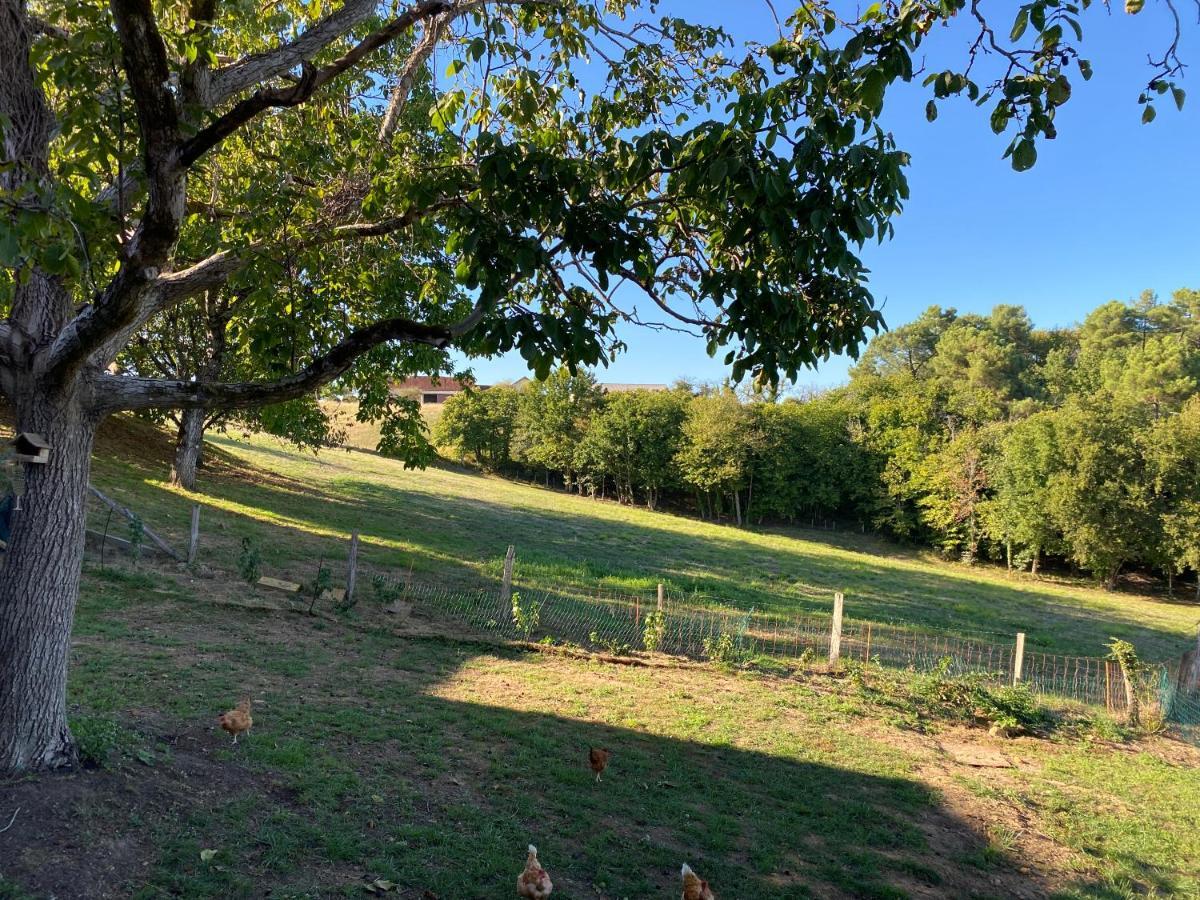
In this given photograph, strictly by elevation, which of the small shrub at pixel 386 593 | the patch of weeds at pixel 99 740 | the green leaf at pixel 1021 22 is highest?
the green leaf at pixel 1021 22

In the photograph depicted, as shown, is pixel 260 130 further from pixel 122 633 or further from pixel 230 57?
pixel 122 633

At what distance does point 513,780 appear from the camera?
607 centimetres

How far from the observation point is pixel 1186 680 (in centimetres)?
1152

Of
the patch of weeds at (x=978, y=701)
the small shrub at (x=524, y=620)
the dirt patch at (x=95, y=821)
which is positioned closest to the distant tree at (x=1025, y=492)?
the patch of weeds at (x=978, y=701)

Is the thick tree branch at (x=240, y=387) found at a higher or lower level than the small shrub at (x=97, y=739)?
higher

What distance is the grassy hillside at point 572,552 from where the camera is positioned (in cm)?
1684

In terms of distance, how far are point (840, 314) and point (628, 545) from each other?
24597mm

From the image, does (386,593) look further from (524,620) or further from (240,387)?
(240,387)

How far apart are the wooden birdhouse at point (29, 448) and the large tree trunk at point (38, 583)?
86 millimetres

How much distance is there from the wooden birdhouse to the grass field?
1869 millimetres

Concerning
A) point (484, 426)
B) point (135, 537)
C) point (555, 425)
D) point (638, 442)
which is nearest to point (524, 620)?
point (135, 537)

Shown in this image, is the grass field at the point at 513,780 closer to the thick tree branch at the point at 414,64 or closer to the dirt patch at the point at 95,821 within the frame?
the dirt patch at the point at 95,821

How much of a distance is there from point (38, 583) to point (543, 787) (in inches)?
156

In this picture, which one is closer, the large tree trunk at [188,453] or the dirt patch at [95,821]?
the dirt patch at [95,821]
